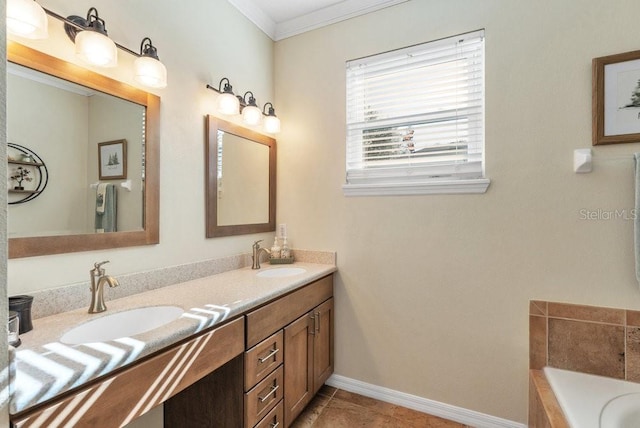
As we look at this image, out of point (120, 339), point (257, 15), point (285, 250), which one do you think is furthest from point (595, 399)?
point (257, 15)

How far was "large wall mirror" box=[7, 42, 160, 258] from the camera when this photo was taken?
1.11 meters

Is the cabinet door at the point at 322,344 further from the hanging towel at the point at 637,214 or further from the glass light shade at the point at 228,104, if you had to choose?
the hanging towel at the point at 637,214

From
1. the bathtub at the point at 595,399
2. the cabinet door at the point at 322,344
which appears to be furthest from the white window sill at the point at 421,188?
the bathtub at the point at 595,399

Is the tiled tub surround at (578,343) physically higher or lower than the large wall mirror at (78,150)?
lower

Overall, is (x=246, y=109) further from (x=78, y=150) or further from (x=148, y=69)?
(x=78, y=150)

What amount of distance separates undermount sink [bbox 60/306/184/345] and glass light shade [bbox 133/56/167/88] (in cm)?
104

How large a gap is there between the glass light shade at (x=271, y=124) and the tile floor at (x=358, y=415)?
1.93 meters

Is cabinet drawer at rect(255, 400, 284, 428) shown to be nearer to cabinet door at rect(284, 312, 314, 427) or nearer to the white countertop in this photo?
cabinet door at rect(284, 312, 314, 427)

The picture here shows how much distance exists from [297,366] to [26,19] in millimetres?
1909

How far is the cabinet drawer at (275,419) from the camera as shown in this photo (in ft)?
4.77

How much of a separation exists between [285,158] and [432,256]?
4.27ft

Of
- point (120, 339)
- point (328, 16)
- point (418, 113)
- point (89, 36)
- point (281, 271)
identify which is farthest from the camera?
point (328, 16)

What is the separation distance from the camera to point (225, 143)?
1983 millimetres

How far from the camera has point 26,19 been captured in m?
Result: 1.02
